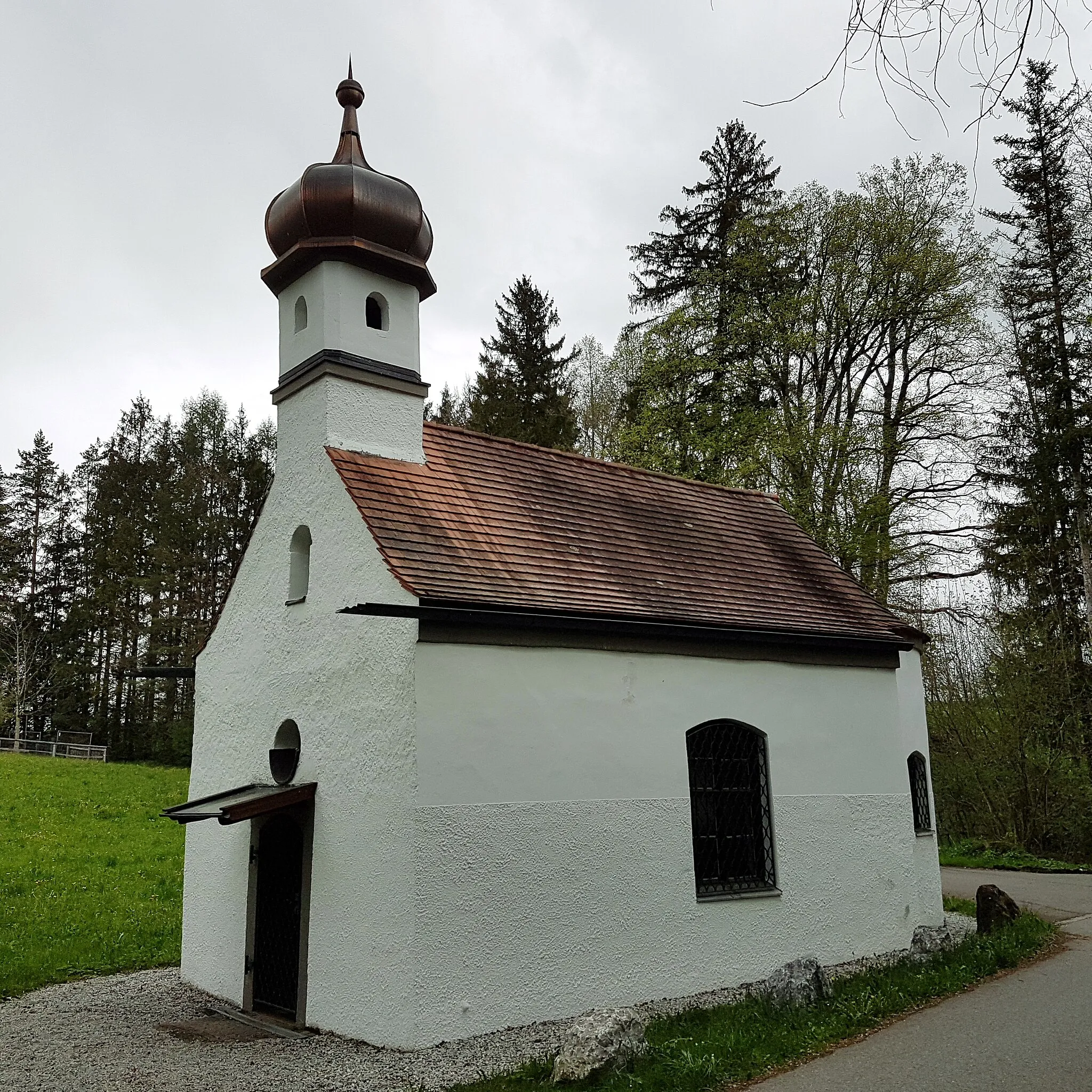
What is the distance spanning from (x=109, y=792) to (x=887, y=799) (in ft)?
64.0

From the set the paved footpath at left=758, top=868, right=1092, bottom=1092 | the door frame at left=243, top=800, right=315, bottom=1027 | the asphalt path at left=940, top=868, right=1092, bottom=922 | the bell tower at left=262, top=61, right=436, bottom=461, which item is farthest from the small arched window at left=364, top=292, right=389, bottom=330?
the asphalt path at left=940, top=868, right=1092, bottom=922

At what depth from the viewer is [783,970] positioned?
27.6 feet

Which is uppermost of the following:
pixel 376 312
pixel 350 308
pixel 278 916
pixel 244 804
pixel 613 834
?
pixel 376 312

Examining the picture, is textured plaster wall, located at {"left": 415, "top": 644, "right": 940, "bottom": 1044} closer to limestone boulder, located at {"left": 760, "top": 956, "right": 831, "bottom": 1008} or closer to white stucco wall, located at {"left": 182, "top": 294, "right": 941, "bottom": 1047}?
white stucco wall, located at {"left": 182, "top": 294, "right": 941, "bottom": 1047}

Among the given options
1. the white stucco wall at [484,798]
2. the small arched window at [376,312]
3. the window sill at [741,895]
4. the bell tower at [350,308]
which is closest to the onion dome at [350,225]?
the bell tower at [350,308]

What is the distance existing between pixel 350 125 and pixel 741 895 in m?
9.87

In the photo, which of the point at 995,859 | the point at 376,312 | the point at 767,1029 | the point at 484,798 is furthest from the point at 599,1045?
the point at 995,859

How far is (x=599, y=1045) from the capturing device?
6645 mm

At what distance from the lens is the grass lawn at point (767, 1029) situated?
650 cm

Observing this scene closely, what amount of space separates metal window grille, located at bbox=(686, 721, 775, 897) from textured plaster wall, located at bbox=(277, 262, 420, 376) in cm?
534

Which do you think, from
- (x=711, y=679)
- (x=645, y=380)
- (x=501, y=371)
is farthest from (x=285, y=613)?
(x=501, y=371)

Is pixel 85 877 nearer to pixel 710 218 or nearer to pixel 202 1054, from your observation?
pixel 202 1054

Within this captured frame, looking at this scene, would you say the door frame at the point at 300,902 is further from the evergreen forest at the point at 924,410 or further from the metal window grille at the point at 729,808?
the evergreen forest at the point at 924,410

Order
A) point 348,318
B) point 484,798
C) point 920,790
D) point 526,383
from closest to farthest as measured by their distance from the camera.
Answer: point 484,798 → point 348,318 → point 920,790 → point 526,383
